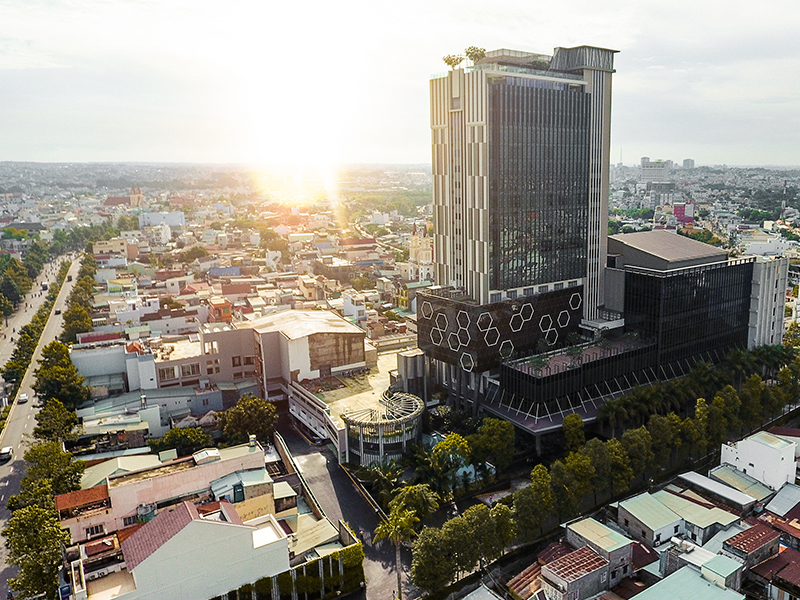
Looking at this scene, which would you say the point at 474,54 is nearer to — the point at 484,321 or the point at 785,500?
the point at 484,321

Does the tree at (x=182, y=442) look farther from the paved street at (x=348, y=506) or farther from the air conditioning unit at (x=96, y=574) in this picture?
the air conditioning unit at (x=96, y=574)

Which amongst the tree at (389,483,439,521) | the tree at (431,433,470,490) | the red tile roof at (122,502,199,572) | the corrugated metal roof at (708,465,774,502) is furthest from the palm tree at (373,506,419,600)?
the corrugated metal roof at (708,465,774,502)

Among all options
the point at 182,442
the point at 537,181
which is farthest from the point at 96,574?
the point at 537,181

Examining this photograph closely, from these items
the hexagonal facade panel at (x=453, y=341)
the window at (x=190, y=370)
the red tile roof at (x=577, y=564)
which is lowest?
the red tile roof at (x=577, y=564)

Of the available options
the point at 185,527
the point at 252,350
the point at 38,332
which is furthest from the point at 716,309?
the point at 38,332

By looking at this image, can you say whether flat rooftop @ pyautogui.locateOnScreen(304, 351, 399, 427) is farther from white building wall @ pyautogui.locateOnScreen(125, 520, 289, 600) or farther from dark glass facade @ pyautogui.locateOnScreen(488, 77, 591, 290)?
white building wall @ pyautogui.locateOnScreen(125, 520, 289, 600)

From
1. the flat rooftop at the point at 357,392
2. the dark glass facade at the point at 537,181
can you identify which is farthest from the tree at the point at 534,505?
the dark glass facade at the point at 537,181
